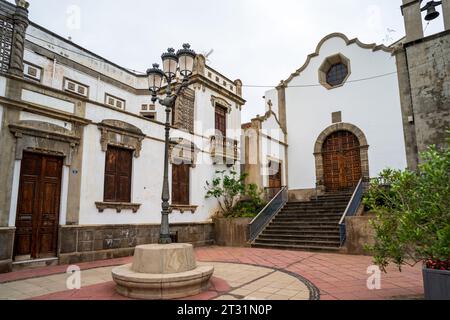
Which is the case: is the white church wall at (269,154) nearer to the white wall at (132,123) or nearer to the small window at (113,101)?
the white wall at (132,123)

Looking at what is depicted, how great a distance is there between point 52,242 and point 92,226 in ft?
3.28

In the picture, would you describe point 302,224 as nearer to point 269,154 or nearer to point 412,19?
point 269,154

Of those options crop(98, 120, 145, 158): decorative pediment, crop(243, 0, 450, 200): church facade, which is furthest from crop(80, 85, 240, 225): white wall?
crop(243, 0, 450, 200): church facade

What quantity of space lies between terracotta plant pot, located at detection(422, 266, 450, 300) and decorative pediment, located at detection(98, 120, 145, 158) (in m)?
8.01

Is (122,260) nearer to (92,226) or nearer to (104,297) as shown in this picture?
(92,226)

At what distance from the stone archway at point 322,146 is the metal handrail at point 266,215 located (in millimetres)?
2341

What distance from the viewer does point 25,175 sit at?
6.98m

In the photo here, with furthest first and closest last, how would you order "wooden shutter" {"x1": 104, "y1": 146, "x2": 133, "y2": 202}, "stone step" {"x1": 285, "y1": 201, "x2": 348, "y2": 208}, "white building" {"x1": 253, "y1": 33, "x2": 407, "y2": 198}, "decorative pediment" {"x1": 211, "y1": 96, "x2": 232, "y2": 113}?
"white building" {"x1": 253, "y1": 33, "x2": 407, "y2": 198}, "decorative pediment" {"x1": 211, "y1": 96, "x2": 232, "y2": 113}, "stone step" {"x1": 285, "y1": 201, "x2": 348, "y2": 208}, "wooden shutter" {"x1": 104, "y1": 146, "x2": 133, "y2": 202}

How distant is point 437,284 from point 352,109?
12186mm

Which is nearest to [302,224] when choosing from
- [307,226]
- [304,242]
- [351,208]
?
[307,226]

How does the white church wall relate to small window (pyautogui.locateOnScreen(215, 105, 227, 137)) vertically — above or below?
below

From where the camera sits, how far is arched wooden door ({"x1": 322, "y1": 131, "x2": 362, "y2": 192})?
13.9m

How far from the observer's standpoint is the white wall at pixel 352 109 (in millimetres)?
12953

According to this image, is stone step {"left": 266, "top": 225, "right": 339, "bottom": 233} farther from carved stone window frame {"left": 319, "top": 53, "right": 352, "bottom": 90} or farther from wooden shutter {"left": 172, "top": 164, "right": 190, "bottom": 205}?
carved stone window frame {"left": 319, "top": 53, "right": 352, "bottom": 90}
